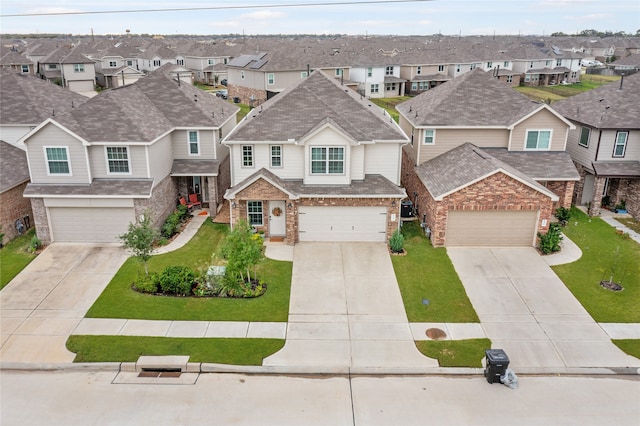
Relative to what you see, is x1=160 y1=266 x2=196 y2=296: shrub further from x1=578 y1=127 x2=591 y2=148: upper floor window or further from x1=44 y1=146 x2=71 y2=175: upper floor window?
x1=578 y1=127 x2=591 y2=148: upper floor window

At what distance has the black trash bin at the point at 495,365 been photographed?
563 inches

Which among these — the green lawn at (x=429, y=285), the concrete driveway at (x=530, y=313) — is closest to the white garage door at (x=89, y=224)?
the green lawn at (x=429, y=285)

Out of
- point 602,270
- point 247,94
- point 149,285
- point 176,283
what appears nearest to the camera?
point 176,283

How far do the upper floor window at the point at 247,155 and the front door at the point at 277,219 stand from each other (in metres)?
2.38

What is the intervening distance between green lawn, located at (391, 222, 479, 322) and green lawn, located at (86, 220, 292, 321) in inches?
189

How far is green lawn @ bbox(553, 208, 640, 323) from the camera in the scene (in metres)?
18.7

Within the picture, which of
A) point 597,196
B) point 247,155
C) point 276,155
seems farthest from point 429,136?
point 247,155

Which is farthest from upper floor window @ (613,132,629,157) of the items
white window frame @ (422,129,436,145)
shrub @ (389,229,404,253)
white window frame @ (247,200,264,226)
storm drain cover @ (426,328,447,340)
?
white window frame @ (247,200,264,226)

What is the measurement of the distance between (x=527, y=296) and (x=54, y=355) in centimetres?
1691

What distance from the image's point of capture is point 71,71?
7025cm

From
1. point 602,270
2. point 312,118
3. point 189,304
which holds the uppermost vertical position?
point 312,118

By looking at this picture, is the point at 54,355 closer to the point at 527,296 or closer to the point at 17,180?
the point at 17,180

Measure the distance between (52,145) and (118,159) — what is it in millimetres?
2868

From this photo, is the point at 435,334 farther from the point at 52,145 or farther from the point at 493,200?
the point at 52,145
